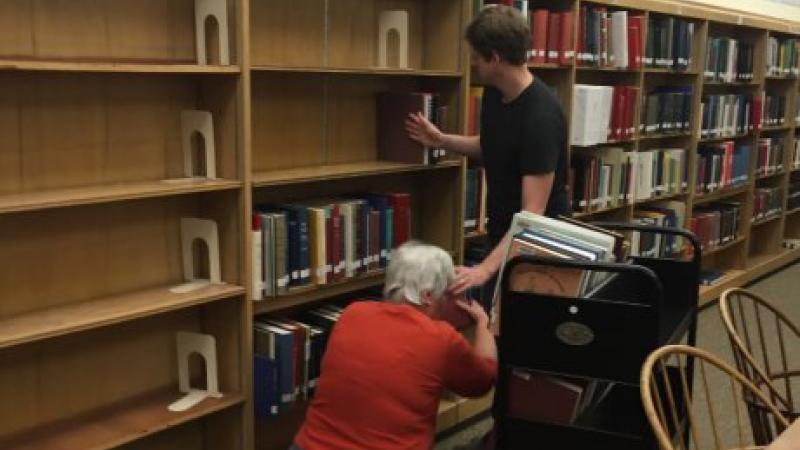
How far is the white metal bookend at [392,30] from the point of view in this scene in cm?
307

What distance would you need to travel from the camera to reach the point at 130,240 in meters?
2.49

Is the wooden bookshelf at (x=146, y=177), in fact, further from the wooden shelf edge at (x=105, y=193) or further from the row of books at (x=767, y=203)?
the row of books at (x=767, y=203)

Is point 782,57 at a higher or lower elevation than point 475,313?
higher

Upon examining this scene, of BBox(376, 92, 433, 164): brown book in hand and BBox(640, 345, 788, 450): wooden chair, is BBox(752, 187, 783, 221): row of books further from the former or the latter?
BBox(376, 92, 433, 164): brown book in hand

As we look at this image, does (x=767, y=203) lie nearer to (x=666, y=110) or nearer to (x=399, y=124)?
(x=666, y=110)

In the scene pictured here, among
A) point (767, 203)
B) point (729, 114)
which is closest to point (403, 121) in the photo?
point (729, 114)

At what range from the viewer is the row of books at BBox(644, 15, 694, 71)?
4.41m

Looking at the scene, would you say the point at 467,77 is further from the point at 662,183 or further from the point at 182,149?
the point at 662,183

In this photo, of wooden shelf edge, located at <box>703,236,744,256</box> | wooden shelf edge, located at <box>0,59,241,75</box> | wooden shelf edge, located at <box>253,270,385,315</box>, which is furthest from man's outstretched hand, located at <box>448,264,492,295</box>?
wooden shelf edge, located at <box>703,236,744,256</box>

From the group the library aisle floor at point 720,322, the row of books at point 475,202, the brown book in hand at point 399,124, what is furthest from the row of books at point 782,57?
the brown book in hand at point 399,124

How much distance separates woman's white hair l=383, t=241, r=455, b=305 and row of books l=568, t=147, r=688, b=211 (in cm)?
198

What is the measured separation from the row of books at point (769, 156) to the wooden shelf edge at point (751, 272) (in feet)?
2.19

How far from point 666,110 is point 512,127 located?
2477mm

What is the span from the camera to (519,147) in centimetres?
253
